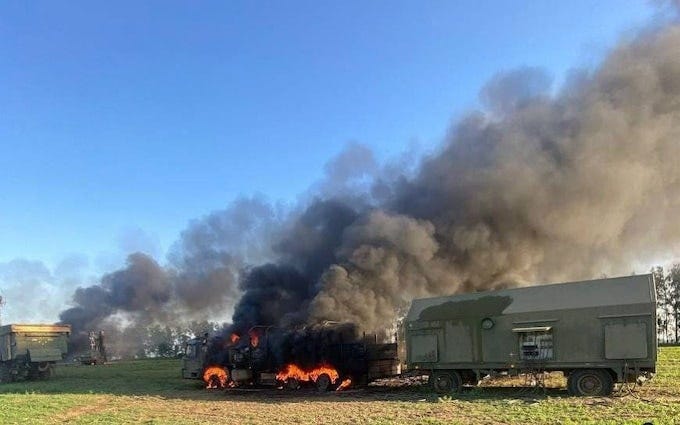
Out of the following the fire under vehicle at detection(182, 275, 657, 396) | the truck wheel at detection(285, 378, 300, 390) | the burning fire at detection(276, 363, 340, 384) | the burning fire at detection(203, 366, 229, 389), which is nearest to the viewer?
the fire under vehicle at detection(182, 275, 657, 396)

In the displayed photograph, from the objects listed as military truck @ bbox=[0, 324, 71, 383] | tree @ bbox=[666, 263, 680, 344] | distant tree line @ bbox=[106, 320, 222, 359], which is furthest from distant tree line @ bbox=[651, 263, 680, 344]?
military truck @ bbox=[0, 324, 71, 383]

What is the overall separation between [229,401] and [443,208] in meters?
17.3

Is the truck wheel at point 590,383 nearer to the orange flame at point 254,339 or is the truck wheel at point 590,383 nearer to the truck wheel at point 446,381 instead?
the truck wheel at point 446,381

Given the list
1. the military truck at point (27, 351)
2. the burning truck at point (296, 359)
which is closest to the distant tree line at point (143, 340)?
the burning truck at point (296, 359)

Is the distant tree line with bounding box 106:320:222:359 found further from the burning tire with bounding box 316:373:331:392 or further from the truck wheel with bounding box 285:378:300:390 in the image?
the burning tire with bounding box 316:373:331:392

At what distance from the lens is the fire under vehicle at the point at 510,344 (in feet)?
57.7

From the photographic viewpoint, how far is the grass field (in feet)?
46.8

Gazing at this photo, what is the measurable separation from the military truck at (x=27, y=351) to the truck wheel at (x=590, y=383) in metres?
29.6

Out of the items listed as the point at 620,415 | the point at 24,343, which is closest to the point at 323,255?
the point at 24,343

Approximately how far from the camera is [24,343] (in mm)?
34938

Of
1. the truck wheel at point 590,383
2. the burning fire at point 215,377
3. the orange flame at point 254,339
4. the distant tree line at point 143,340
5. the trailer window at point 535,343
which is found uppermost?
the trailer window at point 535,343

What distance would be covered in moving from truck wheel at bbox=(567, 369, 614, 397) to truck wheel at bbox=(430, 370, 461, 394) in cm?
393

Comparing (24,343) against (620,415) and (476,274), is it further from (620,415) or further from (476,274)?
(620,415)

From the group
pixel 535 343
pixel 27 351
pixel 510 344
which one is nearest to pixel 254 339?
pixel 510 344
